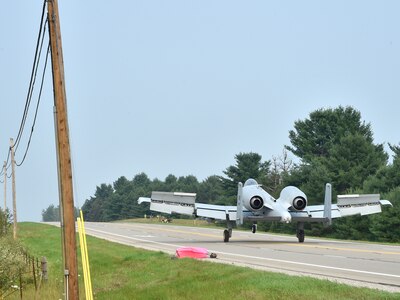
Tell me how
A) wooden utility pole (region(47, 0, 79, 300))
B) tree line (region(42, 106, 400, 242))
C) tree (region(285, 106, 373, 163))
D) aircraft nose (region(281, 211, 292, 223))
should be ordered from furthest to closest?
1. tree (region(285, 106, 373, 163))
2. tree line (region(42, 106, 400, 242))
3. aircraft nose (region(281, 211, 292, 223))
4. wooden utility pole (region(47, 0, 79, 300))

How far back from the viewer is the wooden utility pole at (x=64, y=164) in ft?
38.8

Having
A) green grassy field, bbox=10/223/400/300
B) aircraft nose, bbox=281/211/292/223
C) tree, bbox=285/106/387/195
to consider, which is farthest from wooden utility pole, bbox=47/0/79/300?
tree, bbox=285/106/387/195

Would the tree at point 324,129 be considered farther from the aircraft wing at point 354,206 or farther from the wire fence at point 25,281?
the wire fence at point 25,281

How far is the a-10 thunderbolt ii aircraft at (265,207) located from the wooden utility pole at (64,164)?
779 inches

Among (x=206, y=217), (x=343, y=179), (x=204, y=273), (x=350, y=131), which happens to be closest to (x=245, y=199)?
(x=206, y=217)

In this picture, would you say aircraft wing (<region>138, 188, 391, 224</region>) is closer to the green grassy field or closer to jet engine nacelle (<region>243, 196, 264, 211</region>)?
jet engine nacelle (<region>243, 196, 264, 211</region>)

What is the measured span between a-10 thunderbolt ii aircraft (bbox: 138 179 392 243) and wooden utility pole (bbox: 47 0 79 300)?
19.8 meters

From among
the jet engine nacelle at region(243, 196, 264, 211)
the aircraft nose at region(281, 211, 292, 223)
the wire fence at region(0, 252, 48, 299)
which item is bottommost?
the wire fence at region(0, 252, 48, 299)

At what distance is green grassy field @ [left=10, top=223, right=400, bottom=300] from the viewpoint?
40.5 feet

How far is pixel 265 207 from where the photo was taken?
31.7 m

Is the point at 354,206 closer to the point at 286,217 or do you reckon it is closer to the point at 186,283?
the point at 286,217

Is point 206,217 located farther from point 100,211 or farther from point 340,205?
point 100,211

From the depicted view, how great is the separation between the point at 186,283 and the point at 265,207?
16446 millimetres

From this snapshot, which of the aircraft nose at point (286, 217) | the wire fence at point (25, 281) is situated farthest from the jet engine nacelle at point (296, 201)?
the wire fence at point (25, 281)
